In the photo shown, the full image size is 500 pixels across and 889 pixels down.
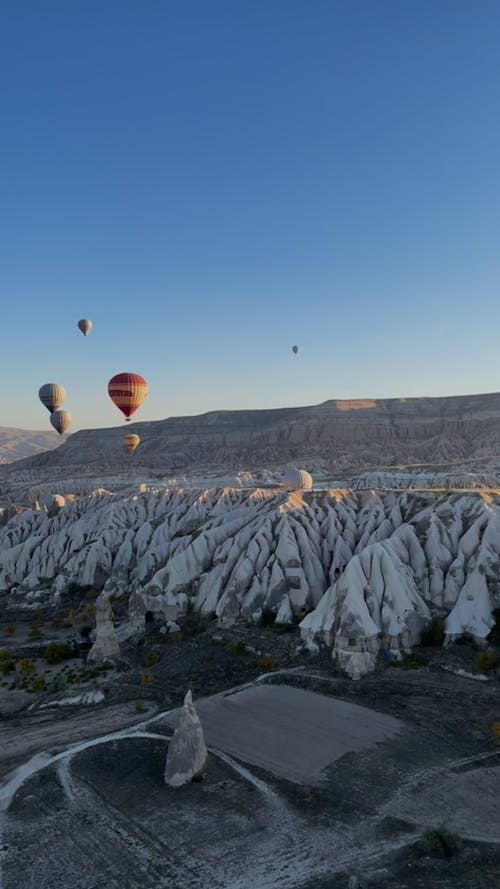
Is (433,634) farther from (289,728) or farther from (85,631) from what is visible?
(85,631)

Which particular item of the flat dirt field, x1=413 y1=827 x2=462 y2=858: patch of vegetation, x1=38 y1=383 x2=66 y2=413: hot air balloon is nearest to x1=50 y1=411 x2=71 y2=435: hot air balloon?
x1=38 y1=383 x2=66 y2=413: hot air balloon

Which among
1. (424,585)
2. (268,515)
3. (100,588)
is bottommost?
(100,588)

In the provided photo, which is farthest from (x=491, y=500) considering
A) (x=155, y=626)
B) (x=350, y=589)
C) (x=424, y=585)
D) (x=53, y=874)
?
(x=53, y=874)

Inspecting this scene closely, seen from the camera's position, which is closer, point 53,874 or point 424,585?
point 53,874

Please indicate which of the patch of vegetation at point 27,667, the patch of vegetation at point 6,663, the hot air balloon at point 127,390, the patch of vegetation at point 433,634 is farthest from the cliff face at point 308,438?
the patch of vegetation at point 433,634

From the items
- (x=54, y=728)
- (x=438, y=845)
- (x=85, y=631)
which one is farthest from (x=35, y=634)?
(x=438, y=845)

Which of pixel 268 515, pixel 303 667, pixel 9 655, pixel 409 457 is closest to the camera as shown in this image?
pixel 303 667

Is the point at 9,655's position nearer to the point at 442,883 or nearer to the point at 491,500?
the point at 442,883
